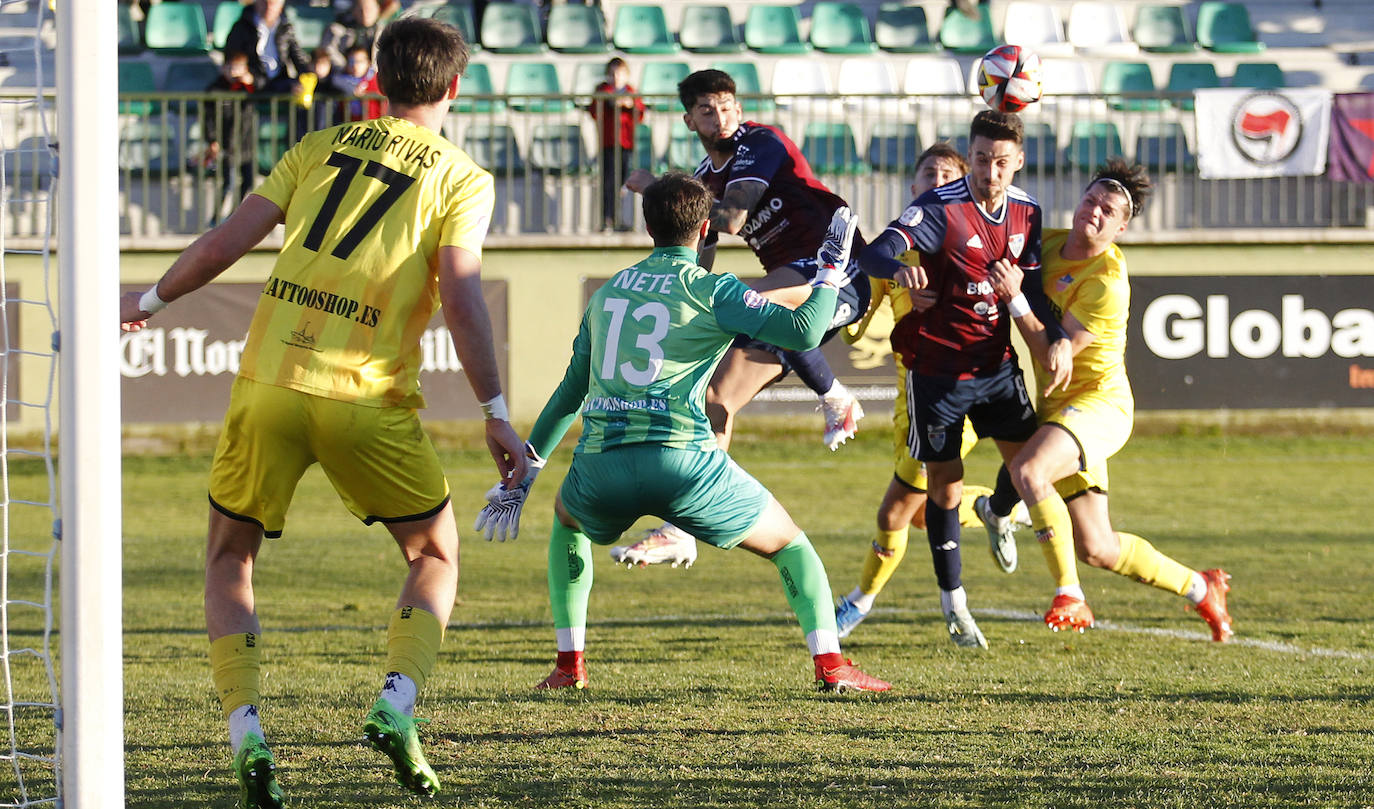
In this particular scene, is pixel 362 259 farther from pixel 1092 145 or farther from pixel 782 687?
pixel 1092 145

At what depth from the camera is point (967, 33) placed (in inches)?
773

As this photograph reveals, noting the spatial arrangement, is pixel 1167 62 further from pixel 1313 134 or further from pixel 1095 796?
pixel 1095 796

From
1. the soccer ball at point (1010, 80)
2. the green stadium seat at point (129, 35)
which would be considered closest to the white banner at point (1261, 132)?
the soccer ball at point (1010, 80)

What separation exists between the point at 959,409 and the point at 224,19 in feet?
47.1

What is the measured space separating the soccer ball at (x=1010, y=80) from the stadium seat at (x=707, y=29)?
11.4m

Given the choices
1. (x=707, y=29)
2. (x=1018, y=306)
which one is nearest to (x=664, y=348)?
(x=1018, y=306)

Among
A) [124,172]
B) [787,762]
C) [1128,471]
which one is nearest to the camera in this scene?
[787,762]

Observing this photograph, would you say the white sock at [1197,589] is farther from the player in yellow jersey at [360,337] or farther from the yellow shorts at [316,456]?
the yellow shorts at [316,456]

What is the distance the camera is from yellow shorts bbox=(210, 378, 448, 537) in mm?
4207

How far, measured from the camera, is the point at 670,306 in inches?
206

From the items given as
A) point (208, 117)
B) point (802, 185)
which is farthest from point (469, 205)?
point (208, 117)

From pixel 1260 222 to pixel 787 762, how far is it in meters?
14.0

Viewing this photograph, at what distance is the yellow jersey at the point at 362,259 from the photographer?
4.22 metres

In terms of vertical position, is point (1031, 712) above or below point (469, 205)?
below
